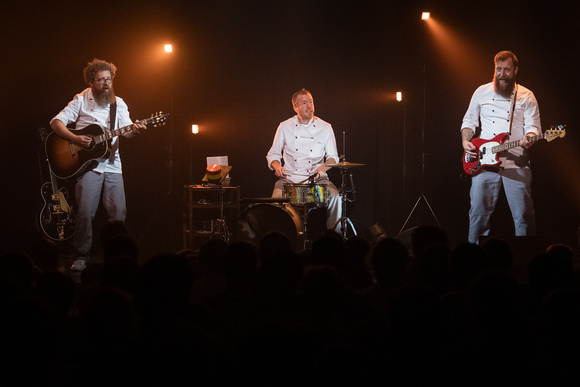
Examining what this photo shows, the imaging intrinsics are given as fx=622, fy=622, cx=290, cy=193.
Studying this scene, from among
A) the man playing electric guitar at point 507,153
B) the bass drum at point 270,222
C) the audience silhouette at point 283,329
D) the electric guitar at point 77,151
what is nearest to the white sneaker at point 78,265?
the electric guitar at point 77,151

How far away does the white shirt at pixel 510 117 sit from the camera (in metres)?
7.25

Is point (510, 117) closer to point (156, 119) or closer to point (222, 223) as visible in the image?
point (222, 223)

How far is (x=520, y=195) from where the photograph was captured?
7.19 metres


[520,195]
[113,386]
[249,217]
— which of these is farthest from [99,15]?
[113,386]

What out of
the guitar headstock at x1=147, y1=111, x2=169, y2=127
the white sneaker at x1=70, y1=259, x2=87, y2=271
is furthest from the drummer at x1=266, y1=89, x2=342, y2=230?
the white sneaker at x1=70, y1=259, x2=87, y2=271

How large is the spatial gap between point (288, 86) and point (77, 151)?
3.53 metres

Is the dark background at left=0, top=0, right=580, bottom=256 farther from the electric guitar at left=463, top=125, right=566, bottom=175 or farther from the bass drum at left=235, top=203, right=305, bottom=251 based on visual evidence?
the bass drum at left=235, top=203, right=305, bottom=251

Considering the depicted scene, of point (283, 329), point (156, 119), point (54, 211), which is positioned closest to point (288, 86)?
point (156, 119)

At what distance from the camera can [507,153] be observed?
7.30 m

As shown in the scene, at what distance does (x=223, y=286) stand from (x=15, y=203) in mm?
5392

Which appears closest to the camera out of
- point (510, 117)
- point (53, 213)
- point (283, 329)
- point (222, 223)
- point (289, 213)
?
point (283, 329)

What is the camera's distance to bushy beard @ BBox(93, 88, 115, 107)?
24.2 feet

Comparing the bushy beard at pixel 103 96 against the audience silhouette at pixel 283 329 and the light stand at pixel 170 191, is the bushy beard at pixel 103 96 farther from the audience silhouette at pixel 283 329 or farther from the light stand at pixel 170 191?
the audience silhouette at pixel 283 329

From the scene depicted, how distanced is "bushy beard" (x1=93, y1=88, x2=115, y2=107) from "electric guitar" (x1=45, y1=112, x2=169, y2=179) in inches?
11.9
